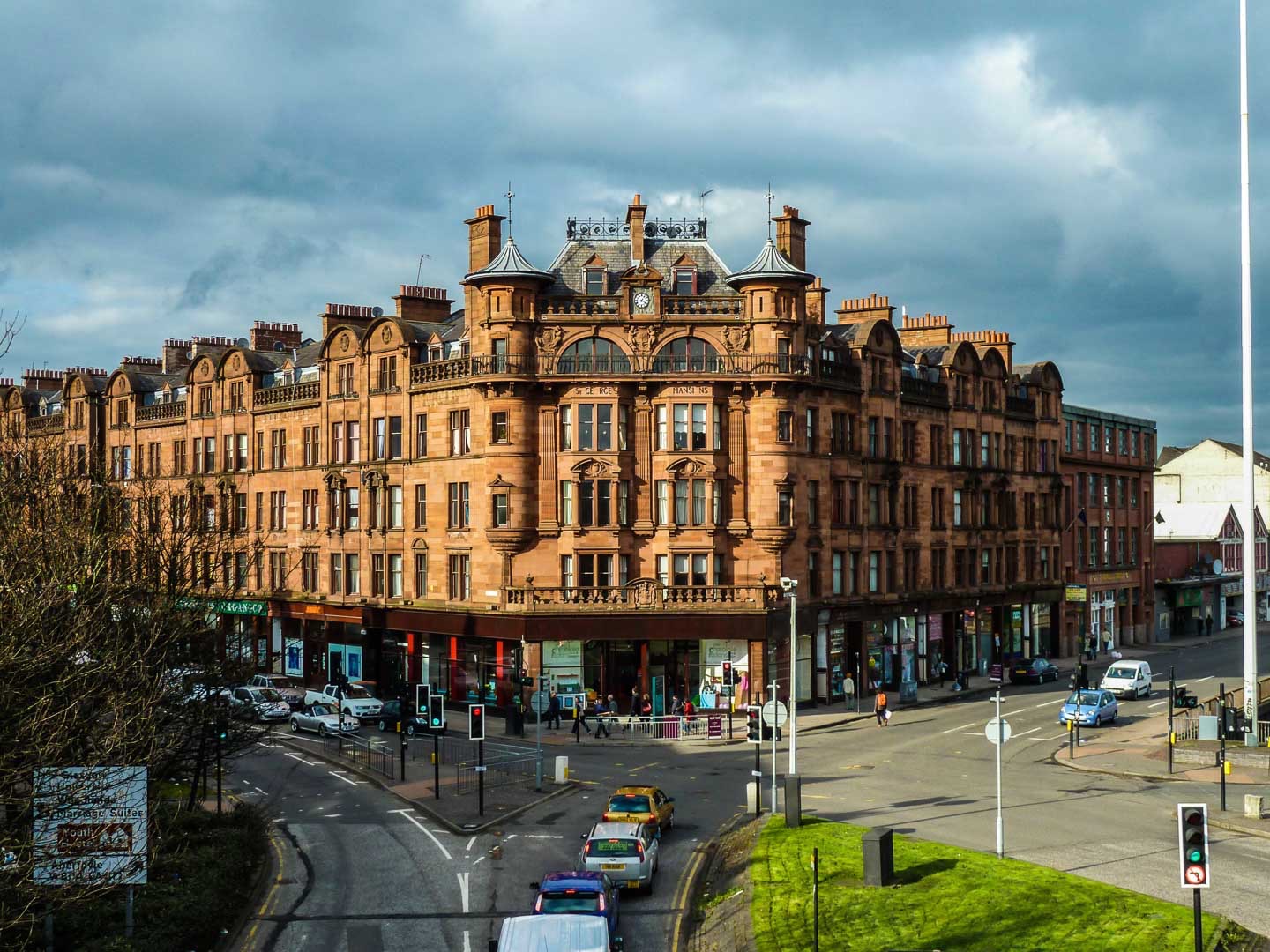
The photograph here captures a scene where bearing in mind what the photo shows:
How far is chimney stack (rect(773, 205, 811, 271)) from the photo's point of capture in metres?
65.3

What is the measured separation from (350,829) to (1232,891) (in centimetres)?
2271

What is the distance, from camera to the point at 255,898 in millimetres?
30109

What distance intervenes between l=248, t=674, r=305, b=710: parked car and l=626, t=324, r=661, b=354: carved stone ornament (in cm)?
2270

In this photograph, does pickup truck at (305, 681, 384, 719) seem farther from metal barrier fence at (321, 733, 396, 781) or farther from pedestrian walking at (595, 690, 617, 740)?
pedestrian walking at (595, 690, 617, 740)

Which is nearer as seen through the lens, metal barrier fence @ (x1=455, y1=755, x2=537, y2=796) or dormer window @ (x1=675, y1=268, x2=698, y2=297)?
metal barrier fence @ (x1=455, y1=755, x2=537, y2=796)

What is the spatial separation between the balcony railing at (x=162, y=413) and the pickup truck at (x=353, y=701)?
29.9 metres

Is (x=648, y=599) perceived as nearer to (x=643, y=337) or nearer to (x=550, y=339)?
(x=643, y=337)

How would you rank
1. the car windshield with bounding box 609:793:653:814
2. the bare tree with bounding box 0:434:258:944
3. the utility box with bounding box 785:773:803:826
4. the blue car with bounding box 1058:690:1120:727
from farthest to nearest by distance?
the blue car with bounding box 1058:690:1120:727 → the car windshield with bounding box 609:793:653:814 → the utility box with bounding box 785:773:803:826 → the bare tree with bounding box 0:434:258:944

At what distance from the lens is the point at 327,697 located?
61.3 meters

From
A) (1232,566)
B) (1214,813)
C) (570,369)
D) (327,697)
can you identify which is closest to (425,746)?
(327,697)

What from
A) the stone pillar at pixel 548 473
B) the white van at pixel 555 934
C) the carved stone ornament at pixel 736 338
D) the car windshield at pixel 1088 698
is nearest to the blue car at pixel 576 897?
the white van at pixel 555 934

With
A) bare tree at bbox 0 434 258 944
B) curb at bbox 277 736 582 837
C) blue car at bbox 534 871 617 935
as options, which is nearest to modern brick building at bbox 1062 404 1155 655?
curb at bbox 277 736 582 837

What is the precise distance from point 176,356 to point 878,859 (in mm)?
77312

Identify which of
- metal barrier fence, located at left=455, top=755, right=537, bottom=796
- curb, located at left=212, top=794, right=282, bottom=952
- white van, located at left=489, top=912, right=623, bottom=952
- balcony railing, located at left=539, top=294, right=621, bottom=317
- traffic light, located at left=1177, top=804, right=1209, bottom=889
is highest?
balcony railing, located at left=539, top=294, right=621, bottom=317
